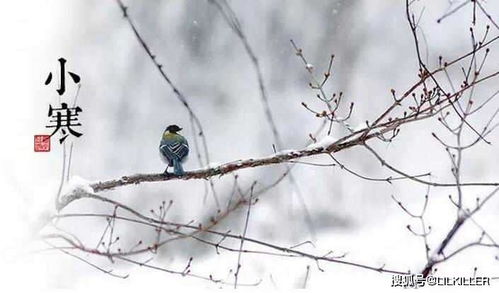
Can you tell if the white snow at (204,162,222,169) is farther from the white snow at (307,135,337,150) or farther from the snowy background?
the white snow at (307,135,337,150)

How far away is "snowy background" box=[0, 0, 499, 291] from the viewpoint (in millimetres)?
1386

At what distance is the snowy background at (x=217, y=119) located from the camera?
54.6 inches

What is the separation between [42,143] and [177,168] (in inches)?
10.5

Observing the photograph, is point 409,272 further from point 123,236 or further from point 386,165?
point 123,236

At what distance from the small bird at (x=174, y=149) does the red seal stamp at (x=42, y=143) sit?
22 centimetres

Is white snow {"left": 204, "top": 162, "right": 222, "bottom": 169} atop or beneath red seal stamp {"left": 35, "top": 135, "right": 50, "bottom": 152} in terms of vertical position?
beneath

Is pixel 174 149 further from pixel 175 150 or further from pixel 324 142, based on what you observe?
pixel 324 142

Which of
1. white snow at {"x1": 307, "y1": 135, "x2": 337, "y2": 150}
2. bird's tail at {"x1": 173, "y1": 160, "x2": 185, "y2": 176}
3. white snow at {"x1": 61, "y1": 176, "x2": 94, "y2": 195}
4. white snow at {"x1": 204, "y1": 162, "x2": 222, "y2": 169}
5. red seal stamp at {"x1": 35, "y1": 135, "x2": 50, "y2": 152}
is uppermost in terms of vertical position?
white snow at {"x1": 307, "y1": 135, "x2": 337, "y2": 150}

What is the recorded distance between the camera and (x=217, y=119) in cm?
144

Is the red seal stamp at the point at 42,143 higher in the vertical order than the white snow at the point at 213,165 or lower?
higher

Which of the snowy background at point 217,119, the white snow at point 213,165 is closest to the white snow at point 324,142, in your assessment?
the snowy background at point 217,119

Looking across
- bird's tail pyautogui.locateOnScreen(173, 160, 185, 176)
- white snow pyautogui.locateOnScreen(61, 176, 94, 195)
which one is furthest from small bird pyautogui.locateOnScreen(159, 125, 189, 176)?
white snow pyautogui.locateOnScreen(61, 176, 94, 195)

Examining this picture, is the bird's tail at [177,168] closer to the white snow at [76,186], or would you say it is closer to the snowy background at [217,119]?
the snowy background at [217,119]

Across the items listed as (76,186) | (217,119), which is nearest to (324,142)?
(217,119)
